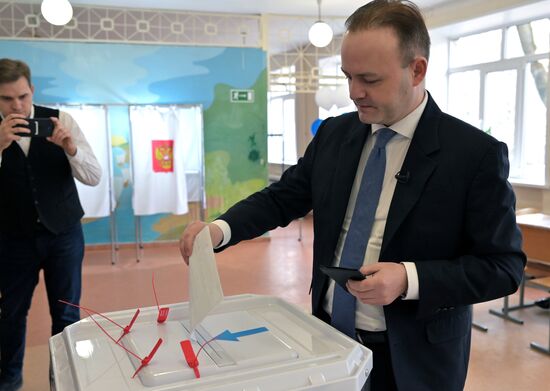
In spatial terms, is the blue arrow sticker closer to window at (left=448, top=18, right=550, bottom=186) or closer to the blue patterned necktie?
the blue patterned necktie

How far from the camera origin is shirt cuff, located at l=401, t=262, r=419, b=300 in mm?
993

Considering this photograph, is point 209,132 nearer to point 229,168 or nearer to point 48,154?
point 229,168

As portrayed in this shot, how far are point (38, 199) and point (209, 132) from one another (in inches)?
166

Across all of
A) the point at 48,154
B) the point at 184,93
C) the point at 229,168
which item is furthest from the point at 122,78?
the point at 48,154

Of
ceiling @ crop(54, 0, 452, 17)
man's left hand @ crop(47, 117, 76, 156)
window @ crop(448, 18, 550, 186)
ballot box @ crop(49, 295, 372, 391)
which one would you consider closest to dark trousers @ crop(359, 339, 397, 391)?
ballot box @ crop(49, 295, 372, 391)

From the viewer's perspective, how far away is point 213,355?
0.93 meters

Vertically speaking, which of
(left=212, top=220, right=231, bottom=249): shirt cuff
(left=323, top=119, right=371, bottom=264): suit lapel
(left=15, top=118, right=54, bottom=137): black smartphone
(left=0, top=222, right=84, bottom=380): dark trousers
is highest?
(left=15, top=118, right=54, bottom=137): black smartphone

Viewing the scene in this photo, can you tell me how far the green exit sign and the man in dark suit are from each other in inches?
211

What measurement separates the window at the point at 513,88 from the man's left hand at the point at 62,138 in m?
4.90

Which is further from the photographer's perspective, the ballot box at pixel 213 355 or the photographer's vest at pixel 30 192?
the photographer's vest at pixel 30 192

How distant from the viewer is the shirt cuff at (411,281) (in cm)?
99

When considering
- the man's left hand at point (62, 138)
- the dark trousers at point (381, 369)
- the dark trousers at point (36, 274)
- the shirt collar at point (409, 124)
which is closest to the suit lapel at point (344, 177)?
the shirt collar at point (409, 124)

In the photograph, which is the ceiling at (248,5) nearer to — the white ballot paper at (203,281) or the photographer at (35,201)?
the photographer at (35,201)

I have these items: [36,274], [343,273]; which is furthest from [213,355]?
[36,274]
